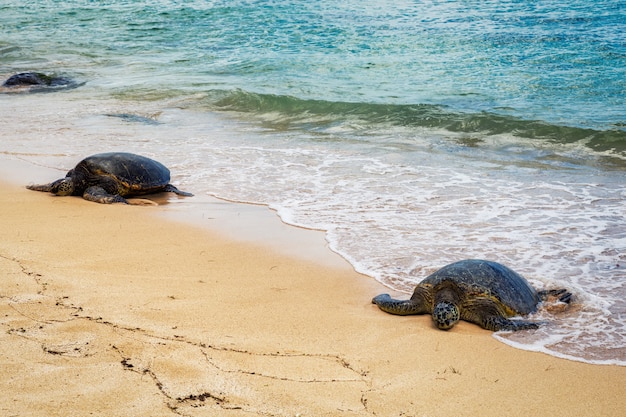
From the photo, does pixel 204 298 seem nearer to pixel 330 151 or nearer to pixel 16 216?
pixel 16 216

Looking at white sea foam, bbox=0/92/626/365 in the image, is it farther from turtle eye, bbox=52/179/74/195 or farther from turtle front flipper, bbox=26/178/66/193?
turtle eye, bbox=52/179/74/195

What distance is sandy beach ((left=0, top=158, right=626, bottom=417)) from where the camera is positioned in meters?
3.25

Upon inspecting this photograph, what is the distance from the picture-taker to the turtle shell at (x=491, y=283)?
15.0 ft

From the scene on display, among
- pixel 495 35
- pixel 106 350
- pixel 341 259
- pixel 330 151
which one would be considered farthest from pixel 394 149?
pixel 495 35

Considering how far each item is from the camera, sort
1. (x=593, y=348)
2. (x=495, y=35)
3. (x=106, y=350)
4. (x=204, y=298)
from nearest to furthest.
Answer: (x=106, y=350)
(x=593, y=348)
(x=204, y=298)
(x=495, y=35)

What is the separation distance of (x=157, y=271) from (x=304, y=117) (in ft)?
25.7

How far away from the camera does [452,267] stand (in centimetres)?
481

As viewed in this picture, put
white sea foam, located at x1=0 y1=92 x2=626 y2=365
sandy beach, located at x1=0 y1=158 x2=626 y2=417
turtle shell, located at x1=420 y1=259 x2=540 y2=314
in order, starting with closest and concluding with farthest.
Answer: sandy beach, located at x1=0 y1=158 x2=626 y2=417, turtle shell, located at x1=420 y1=259 x2=540 y2=314, white sea foam, located at x1=0 y1=92 x2=626 y2=365

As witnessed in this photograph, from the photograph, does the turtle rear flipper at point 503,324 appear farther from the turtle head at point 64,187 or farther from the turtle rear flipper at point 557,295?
the turtle head at point 64,187

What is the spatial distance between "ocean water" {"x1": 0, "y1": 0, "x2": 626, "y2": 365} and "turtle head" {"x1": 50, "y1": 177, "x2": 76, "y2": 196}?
1.35 metres


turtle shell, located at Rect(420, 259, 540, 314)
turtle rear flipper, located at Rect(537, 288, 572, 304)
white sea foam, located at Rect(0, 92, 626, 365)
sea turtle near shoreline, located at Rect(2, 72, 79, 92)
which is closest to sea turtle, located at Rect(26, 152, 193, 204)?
white sea foam, located at Rect(0, 92, 626, 365)

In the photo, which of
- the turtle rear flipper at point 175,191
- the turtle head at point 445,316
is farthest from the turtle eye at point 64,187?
the turtle head at point 445,316

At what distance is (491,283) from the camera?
15.2 feet

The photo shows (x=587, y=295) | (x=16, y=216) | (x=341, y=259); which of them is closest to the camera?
(x=587, y=295)
